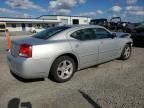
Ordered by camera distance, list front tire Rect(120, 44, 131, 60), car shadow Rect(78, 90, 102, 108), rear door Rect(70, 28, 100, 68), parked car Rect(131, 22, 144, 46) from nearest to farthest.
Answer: car shadow Rect(78, 90, 102, 108) < rear door Rect(70, 28, 100, 68) < front tire Rect(120, 44, 131, 60) < parked car Rect(131, 22, 144, 46)

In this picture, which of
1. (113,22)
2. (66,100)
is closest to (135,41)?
(66,100)

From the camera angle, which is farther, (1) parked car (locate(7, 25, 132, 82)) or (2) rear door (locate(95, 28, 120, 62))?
(2) rear door (locate(95, 28, 120, 62))

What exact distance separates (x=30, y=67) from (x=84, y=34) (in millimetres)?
1975

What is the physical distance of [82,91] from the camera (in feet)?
14.0

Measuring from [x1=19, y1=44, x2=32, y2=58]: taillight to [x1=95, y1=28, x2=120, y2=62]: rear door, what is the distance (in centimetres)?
237

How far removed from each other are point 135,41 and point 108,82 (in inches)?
269

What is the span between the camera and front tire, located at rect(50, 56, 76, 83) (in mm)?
4664

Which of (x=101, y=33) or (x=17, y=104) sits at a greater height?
(x=101, y=33)

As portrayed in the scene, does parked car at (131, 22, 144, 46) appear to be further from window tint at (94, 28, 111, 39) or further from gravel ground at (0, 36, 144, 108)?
gravel ground at (0, 36, 144, 108)

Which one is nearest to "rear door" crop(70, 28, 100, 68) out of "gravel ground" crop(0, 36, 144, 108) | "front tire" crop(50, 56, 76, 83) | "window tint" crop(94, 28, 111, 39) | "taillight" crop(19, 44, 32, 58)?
"window tint" crop(94, 28, 111, 39)

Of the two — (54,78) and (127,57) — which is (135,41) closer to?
(127,57)

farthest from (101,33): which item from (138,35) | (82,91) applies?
(138,35)

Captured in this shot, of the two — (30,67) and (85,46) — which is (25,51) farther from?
(85,46)

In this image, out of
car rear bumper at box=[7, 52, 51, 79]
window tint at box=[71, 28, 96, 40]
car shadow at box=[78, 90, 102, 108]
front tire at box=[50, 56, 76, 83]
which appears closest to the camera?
car shadow at box=[78, 90, 102, 108]
